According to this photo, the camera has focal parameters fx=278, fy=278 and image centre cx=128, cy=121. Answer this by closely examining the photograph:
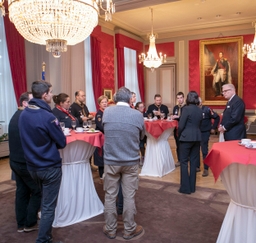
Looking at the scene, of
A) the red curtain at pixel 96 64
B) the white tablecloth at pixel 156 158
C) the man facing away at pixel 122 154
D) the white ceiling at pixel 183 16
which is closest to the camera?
the man facing away at pixel 122 154

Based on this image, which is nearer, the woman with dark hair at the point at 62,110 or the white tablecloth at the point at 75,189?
the white tablecloth at the point at 75,189

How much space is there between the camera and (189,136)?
4.14 meters

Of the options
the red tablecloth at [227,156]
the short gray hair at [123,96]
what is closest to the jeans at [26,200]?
the short gray hair at [123,96]

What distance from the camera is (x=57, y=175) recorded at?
8.39ft

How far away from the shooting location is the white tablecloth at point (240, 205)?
88.9 inches

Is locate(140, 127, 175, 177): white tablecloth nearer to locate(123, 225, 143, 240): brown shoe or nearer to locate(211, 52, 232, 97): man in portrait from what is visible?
locate(123, 225, 143, 240): brown shoe

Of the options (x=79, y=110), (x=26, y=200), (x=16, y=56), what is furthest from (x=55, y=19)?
(x=16, y=56)

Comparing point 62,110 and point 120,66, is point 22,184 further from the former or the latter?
point 120,66

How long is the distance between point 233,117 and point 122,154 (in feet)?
7.61

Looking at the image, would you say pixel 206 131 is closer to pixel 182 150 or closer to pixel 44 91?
pixel 182 150

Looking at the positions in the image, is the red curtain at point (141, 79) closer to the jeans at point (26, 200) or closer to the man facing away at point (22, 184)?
the man facing away at point (22, 184)

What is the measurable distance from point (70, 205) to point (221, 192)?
234 cm

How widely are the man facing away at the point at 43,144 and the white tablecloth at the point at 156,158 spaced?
9.63ft

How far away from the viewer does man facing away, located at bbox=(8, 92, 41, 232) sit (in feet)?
9.27
